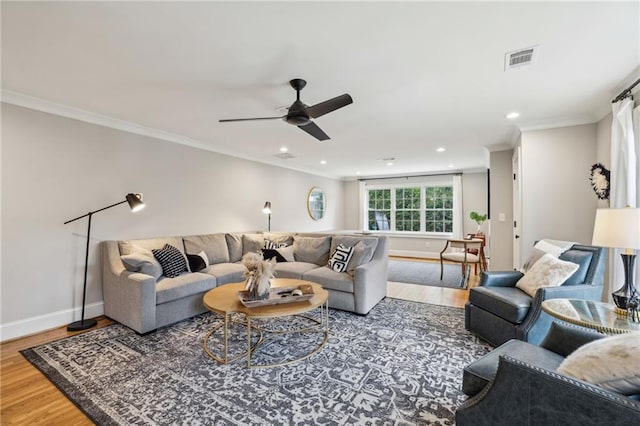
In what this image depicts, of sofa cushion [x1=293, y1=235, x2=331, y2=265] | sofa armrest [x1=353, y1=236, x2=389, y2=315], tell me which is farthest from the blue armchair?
sofa cushion [x1=293, y1=235, x2=331, y2=265]

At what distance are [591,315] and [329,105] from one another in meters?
2.35

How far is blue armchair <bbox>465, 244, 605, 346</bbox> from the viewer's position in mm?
2234

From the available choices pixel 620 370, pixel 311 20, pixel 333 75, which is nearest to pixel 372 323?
pixel 620 370

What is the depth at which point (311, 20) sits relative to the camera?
1.68 meters

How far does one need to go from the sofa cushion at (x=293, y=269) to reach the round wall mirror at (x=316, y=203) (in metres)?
Result: 3.34

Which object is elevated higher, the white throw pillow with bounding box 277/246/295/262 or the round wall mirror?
the round wall mirror

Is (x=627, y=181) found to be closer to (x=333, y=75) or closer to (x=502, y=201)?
(x=502, y=201)

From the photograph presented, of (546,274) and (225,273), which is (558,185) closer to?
(546,274)

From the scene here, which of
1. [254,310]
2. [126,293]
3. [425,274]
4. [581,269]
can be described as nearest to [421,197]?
[425,274]

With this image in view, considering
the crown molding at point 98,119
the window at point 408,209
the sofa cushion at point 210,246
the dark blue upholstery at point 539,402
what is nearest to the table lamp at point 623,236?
the dark blue upholstery at point 539,402

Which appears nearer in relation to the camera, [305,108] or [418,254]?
[305,108]

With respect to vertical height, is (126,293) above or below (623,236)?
below

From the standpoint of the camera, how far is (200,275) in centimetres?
337

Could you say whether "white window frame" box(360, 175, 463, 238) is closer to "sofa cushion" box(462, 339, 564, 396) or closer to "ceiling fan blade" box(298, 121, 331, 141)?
"ceiling fan blade" box(298, 121, 331, 141)
